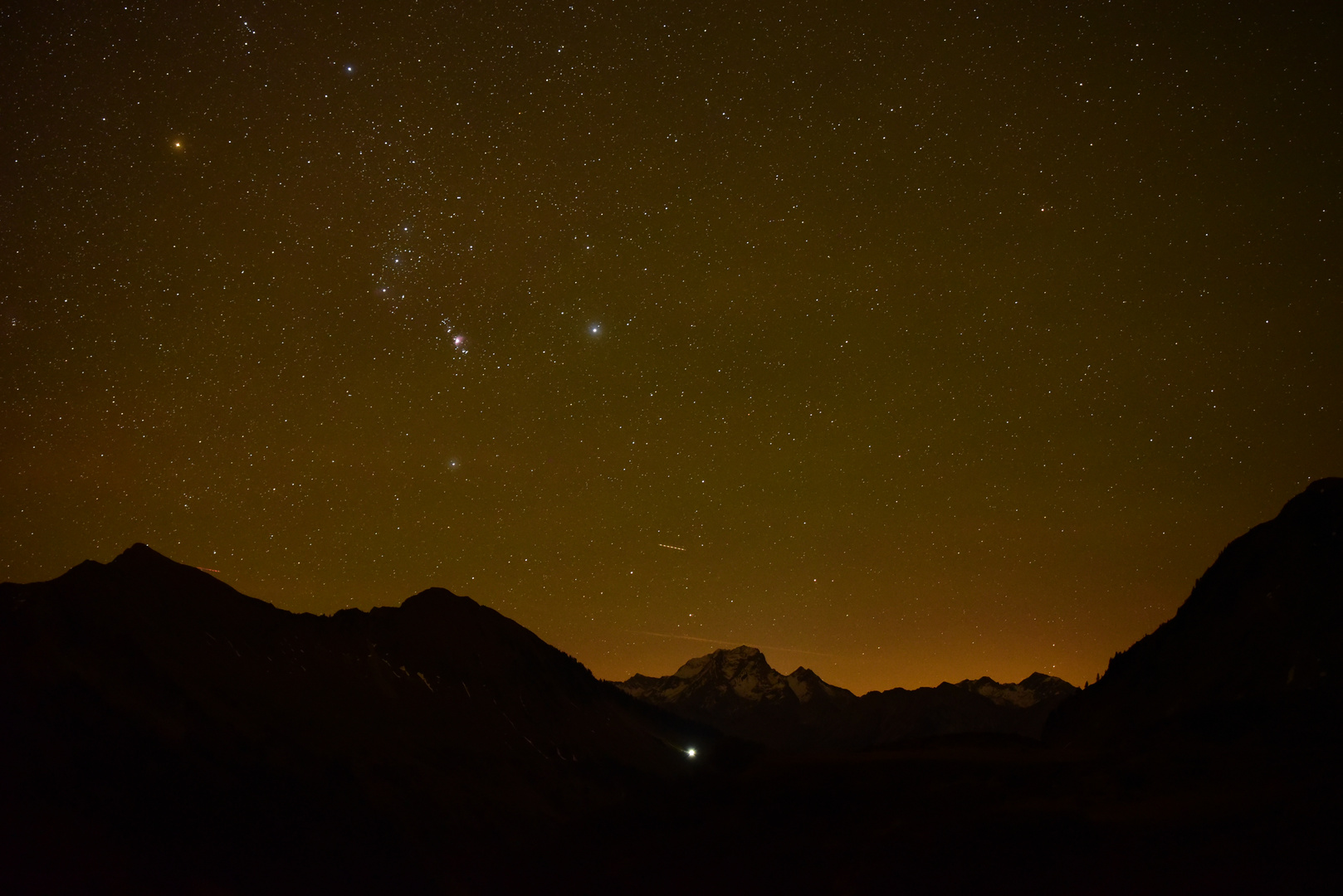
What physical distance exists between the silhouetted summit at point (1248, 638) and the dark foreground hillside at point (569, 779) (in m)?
0.27

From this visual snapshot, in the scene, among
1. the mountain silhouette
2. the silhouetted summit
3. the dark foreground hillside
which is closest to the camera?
the dark foreground hillside

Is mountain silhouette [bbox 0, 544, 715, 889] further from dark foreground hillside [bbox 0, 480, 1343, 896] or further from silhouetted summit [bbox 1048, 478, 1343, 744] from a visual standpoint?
silhouetted summit [bbox 1048, 478, 1343, 744]

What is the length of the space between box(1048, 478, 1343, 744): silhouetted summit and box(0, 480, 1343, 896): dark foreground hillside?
0.27 meters

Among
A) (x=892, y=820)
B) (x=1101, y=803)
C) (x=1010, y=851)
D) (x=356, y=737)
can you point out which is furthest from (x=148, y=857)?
(x=1101, y=803)

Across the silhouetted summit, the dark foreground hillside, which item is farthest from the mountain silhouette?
the silhouetted summit

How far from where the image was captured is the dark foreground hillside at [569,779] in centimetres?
4494

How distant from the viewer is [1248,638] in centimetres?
7556

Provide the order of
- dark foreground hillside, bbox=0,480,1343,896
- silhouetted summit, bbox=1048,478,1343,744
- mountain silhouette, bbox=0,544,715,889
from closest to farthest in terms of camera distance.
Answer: dark foreground hillside, bbox=0,480,1343,896 < mountain silhouette, bbox=0,544,715,889 < silhouetted summit, bbox=1048,478,1343,744

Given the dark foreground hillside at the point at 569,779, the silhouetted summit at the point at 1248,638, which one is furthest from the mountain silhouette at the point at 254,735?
the silhouetted summit at the point at 1248,638

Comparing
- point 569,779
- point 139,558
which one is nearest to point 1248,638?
point 569,779

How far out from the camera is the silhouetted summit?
222ft

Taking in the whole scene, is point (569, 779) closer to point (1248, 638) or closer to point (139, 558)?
Answer: point (139, 558)

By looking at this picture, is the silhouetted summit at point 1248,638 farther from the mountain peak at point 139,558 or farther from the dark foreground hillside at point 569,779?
the mountain peak at point 139,558

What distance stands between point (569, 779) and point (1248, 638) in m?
64.8
